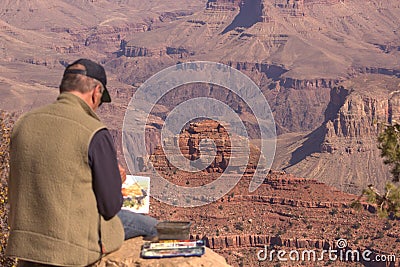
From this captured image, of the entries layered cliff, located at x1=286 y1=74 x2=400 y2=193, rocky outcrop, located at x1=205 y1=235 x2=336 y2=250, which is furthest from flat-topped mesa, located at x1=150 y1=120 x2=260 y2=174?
layered cliff, located at x1=286 y1=74 x2=400 y2=193

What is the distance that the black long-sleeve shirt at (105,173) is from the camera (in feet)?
25.2

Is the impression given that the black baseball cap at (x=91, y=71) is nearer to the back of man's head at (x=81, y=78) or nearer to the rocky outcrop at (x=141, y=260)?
the back of man's head at (x=81, y=78)

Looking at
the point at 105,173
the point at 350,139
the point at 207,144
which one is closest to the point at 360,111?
the point at 350,139

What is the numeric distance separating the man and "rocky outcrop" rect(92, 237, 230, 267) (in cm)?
143

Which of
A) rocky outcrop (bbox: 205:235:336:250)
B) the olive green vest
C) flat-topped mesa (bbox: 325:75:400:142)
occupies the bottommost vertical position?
rocky outcrop (bbox: 205:235:336:250)

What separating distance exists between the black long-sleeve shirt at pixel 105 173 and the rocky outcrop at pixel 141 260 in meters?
1.54

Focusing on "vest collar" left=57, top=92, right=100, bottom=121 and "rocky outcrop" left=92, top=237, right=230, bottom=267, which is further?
"rocky outcrop" left=92, top=237, right=230, bottom=267

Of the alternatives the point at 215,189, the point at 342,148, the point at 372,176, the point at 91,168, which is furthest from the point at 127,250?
the point at 342,148

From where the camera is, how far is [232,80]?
623 feet

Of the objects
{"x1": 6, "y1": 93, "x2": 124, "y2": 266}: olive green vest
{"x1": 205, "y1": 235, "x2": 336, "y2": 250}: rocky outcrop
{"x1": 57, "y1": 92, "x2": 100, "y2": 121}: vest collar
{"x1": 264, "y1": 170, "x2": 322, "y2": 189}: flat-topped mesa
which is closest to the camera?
{"x1": 6, "y1": 93, "x2": 124, "y2": 266}: olive green vest

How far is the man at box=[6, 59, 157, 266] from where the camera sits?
7.69m

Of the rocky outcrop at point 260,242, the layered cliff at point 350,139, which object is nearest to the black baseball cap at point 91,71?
the rocky outcrop at point 260,242

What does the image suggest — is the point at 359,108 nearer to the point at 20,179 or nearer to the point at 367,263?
the point at 367,263

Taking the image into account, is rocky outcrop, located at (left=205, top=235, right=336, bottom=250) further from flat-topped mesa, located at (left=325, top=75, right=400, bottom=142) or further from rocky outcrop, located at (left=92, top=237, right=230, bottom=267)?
flat-topped mesa, located at (left=325, top=75, right=400, bottom=142)
